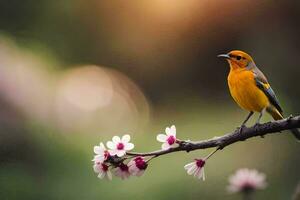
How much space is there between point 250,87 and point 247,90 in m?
0.01

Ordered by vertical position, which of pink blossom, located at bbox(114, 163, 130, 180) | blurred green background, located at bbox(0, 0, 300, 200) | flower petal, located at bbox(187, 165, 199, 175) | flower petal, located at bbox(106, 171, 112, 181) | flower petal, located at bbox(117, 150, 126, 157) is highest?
blurred green background, located at bbox(0, 0, 300, 200)

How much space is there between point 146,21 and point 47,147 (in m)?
1.26

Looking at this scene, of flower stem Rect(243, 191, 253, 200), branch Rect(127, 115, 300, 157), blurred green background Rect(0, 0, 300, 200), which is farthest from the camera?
blurred green background Rect(0, 0, 300, 200)

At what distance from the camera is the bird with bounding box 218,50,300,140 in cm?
65

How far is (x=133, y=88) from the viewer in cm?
325

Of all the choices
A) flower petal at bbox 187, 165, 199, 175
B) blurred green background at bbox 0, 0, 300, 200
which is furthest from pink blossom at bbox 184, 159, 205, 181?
blurred green background at bbox 0, 0, 300, 200

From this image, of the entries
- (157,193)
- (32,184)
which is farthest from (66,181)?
(157,193)

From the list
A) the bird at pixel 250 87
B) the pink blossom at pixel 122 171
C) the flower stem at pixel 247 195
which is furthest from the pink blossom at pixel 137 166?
the flower stem at pixel 247 195

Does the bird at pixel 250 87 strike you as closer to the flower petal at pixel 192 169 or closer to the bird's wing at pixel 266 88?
the bird's wing at pixel 266 88

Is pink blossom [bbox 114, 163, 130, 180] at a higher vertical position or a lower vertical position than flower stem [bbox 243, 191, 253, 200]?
lower

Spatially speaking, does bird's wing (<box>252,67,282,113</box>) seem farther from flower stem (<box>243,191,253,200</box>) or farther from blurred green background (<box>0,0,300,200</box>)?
blurred green background (<box>0,0,300,200</box>)

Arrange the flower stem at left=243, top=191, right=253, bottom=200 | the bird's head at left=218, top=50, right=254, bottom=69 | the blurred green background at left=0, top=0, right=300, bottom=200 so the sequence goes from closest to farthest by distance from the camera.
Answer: the bird's head at left=218, top=50, right=254, bottom=69
the flower stem at left=243, top=191, right=253, bottom=200
the blurred green background at left=0, top=0, right=300, bottom=200

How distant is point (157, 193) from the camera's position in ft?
6.79

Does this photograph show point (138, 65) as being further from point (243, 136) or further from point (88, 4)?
point (243, 136)
